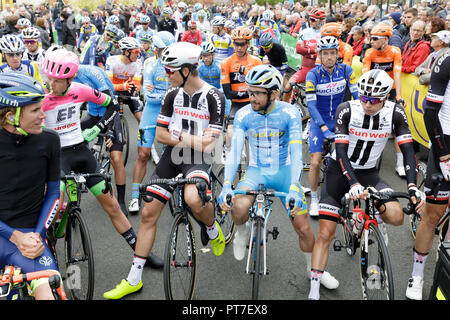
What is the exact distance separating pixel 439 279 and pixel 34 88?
3.38 metres

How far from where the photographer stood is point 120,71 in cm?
791

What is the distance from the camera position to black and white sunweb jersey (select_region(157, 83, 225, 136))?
4559 millimetres

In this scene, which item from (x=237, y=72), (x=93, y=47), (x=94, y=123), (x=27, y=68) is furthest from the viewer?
(x=93, y=47)

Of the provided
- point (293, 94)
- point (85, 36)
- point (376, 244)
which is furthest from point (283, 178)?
point (85, 36)

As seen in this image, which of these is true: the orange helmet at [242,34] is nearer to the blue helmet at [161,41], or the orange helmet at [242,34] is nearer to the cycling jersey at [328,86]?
the blue helmet at [161,41]

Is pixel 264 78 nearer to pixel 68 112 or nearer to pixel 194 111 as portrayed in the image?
pixel 194 111

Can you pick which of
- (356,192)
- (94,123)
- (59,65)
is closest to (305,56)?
(94,123)

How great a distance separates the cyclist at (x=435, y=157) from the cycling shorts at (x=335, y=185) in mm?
525

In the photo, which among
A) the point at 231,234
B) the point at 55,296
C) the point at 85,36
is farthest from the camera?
the point at 85,36

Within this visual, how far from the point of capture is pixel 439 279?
11.1 ft

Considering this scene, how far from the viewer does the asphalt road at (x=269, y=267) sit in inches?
180

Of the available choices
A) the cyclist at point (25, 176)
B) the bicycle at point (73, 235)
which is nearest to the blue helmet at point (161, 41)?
the bicycle at point (73, 235)

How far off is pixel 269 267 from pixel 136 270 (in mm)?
1589
